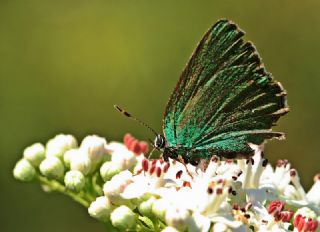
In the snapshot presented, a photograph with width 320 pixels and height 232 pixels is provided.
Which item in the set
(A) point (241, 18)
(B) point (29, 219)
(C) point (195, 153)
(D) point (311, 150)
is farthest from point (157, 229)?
(A) point (241, 18)

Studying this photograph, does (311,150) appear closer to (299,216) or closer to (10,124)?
(10,124)

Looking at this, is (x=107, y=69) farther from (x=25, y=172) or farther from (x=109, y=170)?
(x=109, y=170)

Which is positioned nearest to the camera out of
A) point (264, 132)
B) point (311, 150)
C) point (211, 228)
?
point (211, 228)

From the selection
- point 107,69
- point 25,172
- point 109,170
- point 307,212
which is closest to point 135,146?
point 109,170

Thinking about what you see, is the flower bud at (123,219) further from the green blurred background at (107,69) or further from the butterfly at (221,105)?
the green blurred background at (107,69)

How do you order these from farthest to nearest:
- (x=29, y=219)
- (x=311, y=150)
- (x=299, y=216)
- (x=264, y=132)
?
(x=311, y=150) < (x=29, y=219) < (x=264, y=132) < (x=299, y=216)

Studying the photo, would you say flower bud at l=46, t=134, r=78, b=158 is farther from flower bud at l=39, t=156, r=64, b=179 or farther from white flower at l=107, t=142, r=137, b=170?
white flower at l=107, t=142, r=137, b=170
